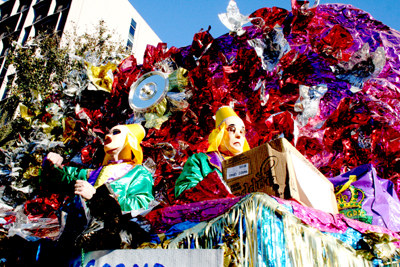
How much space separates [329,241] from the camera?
39.6 inches

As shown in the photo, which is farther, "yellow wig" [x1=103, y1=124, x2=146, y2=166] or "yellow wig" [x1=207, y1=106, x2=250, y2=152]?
"yellow wig" [x1=103, y1=124, x2=146, y2=166]

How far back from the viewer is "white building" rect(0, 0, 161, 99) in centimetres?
1355

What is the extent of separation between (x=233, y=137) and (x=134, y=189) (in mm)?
881

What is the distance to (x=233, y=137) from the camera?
7.71 ft

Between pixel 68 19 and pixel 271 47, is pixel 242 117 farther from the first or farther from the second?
pixel 68 19

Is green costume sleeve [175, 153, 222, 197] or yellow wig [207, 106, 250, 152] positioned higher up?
yellow wig [207, 106, 250, 152]

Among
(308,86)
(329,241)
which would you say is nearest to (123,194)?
(329,241)

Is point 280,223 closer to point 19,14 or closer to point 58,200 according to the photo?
point 58,200

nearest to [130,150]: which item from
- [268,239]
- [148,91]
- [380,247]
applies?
[148,91]

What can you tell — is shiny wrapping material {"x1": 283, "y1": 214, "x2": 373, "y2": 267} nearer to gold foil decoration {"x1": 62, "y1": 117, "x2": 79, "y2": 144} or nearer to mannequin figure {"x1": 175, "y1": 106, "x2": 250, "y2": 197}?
mannequin figure {"x1": 175, "y1": 106, "x2": 250, "y2": 197}

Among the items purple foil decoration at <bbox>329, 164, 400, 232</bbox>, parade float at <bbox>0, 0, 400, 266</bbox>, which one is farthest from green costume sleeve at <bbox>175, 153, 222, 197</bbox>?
purple foil decoration at <bbox>329, 164, 400, 232</bbox>

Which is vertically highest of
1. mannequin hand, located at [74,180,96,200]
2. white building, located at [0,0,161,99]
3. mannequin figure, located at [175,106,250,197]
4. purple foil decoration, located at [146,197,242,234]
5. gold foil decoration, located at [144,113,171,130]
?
white building, located at [0,0,161,99]

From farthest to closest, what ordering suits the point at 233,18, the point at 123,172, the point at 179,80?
the point at 179,80 < the point at 233,18 < the point at 123,172

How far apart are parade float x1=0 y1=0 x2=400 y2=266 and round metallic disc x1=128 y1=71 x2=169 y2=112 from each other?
2cm
